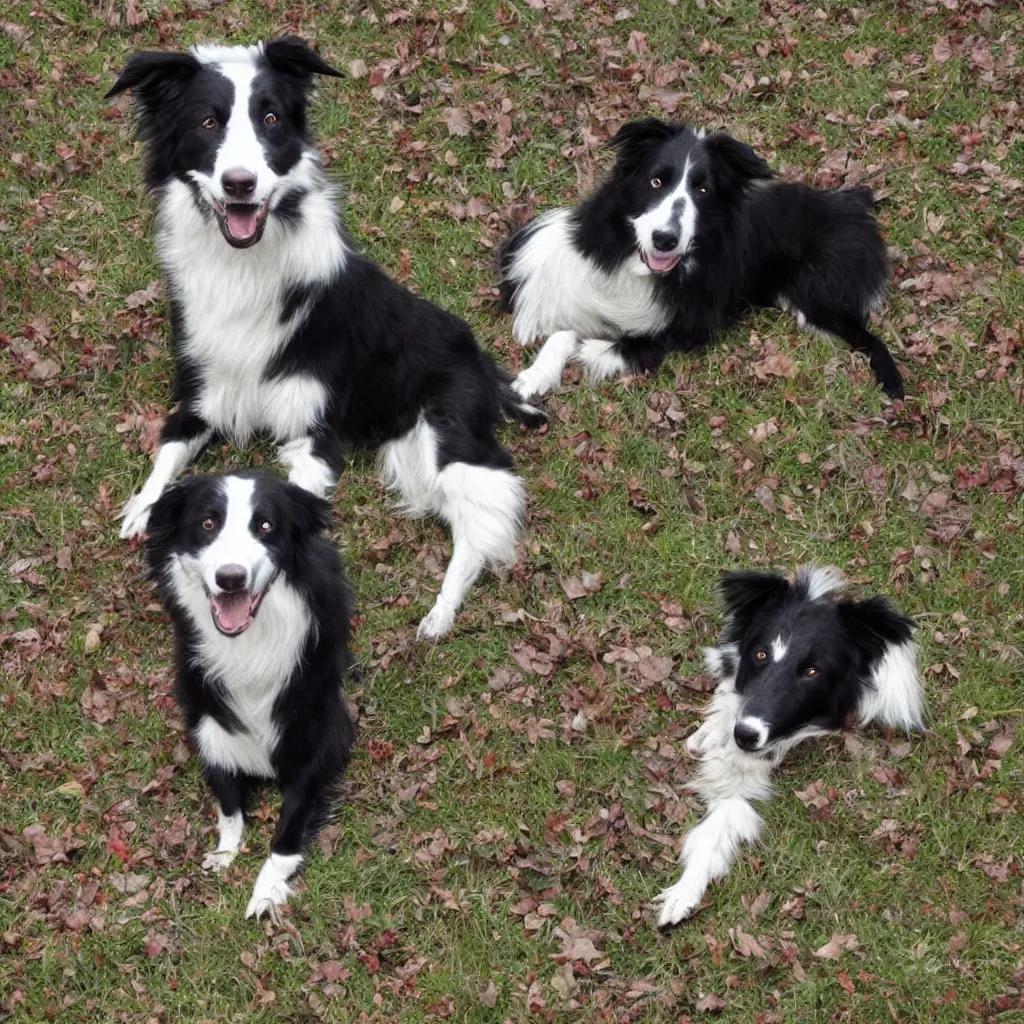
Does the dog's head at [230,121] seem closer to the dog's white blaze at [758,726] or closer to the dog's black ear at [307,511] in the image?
the dog's black ear at [307,511]

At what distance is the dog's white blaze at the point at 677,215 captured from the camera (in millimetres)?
7613

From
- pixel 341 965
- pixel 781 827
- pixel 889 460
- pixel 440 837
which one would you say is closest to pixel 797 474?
pixel 889 460

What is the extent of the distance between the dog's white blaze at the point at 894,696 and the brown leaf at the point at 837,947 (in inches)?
40.7

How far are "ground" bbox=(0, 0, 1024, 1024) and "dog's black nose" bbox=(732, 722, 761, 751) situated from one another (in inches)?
18.2

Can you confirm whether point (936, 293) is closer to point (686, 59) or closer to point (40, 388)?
point (686, 59)

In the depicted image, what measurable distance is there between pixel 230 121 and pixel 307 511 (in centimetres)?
196

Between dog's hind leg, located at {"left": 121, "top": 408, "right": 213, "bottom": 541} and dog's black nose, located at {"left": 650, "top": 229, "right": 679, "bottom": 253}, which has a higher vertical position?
dog's black nose, located at {"left": 650, "top": 229, "right": 679, "bottom": 253}

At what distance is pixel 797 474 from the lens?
7363 mm

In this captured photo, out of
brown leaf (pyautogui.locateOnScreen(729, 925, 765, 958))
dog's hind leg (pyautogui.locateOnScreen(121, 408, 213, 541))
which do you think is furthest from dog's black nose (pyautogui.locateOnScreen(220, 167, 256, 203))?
brown leaf (pyautogui.locateOnScreen(729, 925, 765, 958))

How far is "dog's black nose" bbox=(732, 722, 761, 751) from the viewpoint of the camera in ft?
18.9

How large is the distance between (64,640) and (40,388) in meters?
1.83

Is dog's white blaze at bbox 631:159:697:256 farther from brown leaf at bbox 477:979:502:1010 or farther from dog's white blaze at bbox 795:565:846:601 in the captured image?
brown leaf at bbox 477:979:502:1010

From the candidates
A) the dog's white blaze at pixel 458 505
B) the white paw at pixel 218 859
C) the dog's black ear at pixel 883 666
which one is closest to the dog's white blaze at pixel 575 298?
the dog's white blaze at pixel 458 505

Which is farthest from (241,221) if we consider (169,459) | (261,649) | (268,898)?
(268,898)
